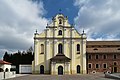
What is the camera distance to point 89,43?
251 ft

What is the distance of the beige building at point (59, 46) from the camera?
69.3 m

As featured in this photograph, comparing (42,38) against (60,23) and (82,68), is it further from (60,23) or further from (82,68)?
(82,68)

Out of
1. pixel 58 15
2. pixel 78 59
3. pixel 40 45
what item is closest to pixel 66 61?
pixel 78 59

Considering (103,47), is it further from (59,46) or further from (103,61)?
→ (59,46)

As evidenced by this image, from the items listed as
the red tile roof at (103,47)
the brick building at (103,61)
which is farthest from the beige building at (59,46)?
the red tile roof at (103,47)

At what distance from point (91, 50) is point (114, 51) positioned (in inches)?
241

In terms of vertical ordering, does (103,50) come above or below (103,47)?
below

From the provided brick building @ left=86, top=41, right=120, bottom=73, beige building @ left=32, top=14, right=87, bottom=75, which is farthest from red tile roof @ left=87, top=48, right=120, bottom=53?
beige building @ left=32, top=14, right=87, bottom=75

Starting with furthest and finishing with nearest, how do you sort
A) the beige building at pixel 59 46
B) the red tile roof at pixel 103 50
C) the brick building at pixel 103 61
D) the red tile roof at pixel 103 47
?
the red tile roof at pixel 103 47 < the red tile roof at pixel 103 50 < the brick building at pixel 103 61 < the beige building at pixel 59 46

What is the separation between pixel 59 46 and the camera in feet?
231

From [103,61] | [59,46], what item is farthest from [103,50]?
[59,46]

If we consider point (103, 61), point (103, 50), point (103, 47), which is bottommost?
point (103, 61)

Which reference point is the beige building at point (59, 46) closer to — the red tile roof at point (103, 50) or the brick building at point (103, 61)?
the brick building at point (103, 61)

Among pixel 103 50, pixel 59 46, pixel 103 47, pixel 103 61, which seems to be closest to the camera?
pixel 103 61
